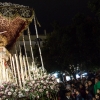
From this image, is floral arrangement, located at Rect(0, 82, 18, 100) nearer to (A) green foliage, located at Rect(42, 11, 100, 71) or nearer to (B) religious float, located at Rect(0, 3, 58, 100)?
(B) religious float, located at Rect(0, 3, 58, 100)

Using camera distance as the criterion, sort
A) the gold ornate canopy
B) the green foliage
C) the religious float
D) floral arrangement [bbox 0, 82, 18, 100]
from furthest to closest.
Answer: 1. the green foliage
2. the gold ornate canopy
3. the religious float
4. floral arrangement [bbox 0, 82, 18, 100]

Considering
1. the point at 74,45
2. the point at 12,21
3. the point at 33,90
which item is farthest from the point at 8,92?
the point at 74,45

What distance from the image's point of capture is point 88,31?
18297 millimetres

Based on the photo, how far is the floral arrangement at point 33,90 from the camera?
751 cm

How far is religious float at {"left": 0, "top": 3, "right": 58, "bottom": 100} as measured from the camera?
7730 mm

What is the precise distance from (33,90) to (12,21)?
11.4 ft

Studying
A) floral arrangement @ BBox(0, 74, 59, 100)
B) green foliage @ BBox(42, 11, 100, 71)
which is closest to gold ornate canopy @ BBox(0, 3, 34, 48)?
floral arrangement @ BBox(0, 74, 59, 100)

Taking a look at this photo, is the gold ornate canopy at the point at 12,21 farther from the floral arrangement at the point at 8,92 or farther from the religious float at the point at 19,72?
the floral arrangement at the point at 8,92

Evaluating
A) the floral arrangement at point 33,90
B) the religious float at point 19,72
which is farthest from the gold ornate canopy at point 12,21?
the floral arrangement at point 33,90

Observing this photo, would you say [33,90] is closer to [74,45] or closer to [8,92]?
[8,92]

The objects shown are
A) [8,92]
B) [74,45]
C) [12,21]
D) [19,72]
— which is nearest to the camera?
[8,92]

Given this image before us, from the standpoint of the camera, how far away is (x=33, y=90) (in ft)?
25.6

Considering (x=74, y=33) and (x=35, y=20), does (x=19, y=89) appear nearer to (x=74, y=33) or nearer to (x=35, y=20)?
(x=35, y=20)

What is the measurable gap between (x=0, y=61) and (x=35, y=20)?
2202 mm
